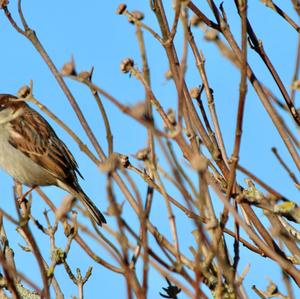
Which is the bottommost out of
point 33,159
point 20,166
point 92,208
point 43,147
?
point 92,208

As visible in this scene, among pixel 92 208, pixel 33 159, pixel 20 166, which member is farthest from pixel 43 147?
pixel 92 208

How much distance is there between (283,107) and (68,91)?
0.83 m

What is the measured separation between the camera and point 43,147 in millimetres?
6199

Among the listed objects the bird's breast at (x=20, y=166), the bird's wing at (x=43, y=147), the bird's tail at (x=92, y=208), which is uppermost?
the bird's wing at (x=43, y=147)

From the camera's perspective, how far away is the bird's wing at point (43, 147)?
603 centimetres

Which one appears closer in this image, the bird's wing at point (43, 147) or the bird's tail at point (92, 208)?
the bird's tail at point (92, 208)

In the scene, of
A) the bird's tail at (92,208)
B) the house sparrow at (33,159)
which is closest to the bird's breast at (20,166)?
the house sparrow at (33,159)

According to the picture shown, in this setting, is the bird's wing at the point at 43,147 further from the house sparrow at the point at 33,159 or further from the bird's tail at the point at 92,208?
the bird's tail at the point at 92,208

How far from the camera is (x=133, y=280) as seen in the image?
1.50 metres

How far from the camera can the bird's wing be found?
6031mm

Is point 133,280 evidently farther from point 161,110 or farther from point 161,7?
point 161,7

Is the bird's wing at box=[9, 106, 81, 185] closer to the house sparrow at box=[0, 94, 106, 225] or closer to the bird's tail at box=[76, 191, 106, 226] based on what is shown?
the house sparrow at box=[0, 94, 106, 225]

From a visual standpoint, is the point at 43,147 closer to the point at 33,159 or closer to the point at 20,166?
the point at 33,159

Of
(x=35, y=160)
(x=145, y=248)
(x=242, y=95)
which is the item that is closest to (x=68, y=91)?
(x=242, y=95)
